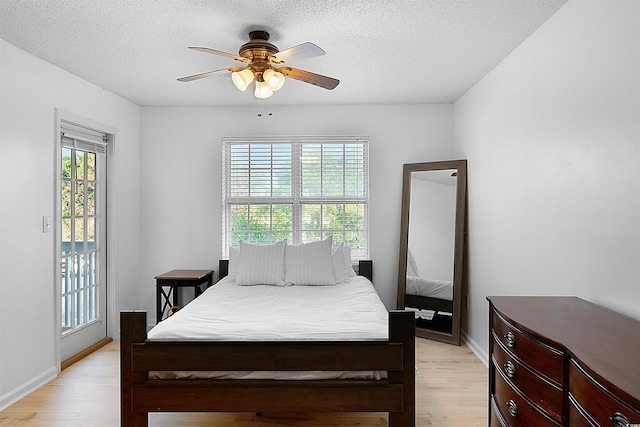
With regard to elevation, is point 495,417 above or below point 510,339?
below

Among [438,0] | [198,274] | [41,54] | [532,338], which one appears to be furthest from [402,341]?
[41,54]

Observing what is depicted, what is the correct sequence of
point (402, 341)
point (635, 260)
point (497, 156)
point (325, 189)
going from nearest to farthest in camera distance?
point (635, 260) → point (402, 341) → point (497, 156) → point (325, 189)

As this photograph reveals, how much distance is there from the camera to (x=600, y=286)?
6.93 ft

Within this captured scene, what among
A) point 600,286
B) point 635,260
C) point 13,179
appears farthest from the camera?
point 13,179

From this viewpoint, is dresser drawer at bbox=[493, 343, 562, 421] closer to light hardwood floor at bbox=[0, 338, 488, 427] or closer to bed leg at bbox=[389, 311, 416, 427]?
bed leg at bbox=[389, 311, 416, 427]

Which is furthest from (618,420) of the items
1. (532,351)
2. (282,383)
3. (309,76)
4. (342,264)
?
(342,264)

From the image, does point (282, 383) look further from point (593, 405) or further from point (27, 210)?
point (27, 210)

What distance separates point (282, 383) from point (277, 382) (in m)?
0.03

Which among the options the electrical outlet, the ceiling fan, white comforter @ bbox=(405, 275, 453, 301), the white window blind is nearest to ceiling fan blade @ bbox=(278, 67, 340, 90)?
the ceiling fan

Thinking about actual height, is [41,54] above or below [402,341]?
above

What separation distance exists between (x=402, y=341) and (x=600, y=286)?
1.03m

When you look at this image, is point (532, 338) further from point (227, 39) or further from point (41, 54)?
point (41, 54)

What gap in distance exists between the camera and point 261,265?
4.07 metres

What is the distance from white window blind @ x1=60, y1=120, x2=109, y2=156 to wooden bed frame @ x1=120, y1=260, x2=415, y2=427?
2254 mm
